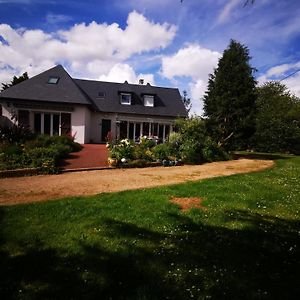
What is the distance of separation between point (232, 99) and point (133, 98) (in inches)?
568

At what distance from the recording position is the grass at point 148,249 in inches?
141

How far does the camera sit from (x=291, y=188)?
9188mm

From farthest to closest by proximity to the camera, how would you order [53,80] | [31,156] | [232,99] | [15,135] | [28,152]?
[53,80]
[232,99]
[15,135]
[28,152]
[31,156]

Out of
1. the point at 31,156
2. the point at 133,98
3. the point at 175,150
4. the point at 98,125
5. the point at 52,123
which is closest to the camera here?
the point at 31,156

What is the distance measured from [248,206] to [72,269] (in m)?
4.54

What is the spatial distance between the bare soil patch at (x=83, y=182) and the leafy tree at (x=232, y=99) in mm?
7916

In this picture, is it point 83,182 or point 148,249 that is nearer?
point 148,249

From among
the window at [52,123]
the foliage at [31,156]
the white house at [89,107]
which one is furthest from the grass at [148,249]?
the window at [52,123]

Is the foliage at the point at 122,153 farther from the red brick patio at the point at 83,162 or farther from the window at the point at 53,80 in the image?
the window at the point at 53,80

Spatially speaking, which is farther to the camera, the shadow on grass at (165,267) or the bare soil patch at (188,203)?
the bare soil patch at (188,203)

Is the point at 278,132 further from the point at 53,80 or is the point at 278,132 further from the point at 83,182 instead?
the point at 83,182

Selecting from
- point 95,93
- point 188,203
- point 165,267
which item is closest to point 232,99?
point 188,203

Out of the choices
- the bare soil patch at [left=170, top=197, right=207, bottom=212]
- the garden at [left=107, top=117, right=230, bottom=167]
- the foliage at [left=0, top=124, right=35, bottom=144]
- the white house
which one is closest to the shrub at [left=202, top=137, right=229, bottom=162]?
the garden at [left=107, top=117, right=230, bottom=167]

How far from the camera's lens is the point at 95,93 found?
30734mm
